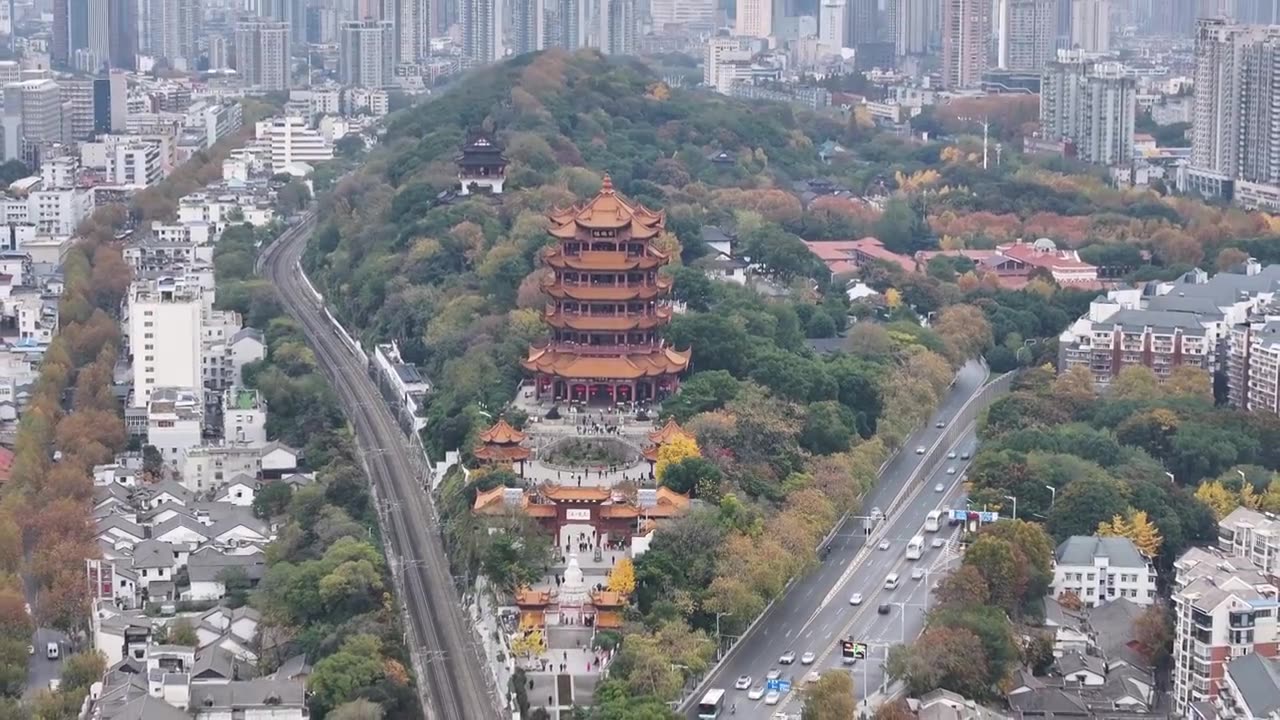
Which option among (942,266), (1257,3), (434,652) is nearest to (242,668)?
(434,652)

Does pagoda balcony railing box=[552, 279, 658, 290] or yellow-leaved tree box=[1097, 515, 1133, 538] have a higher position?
pagoda balcony railing box=[552, 279, 658, 290]

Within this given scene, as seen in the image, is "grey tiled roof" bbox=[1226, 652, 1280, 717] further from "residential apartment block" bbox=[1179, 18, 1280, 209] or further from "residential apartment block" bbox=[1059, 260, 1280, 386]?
"residential apartment block" bbox=[1179, 18, 1280, 209]

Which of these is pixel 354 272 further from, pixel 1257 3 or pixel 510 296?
pixel 1257 3

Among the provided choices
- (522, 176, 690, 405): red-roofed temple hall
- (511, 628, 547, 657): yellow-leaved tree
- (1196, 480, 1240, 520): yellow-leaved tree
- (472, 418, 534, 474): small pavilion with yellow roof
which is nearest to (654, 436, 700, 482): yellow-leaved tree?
(472, 418, 534, 474): small pavilion with yellow roof

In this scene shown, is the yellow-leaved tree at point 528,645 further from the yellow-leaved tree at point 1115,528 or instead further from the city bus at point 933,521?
the yellow-leaved tree at point 1115,528

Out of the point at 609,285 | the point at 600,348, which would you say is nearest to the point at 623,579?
the point at 600,348

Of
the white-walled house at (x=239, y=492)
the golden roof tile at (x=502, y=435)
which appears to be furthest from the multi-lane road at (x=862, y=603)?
the white-walled house at (x=239, y=492)
